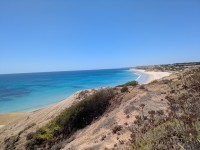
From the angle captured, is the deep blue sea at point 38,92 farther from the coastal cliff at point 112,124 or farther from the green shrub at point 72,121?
the green shrub at point 72,121

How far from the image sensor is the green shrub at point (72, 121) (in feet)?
46.3

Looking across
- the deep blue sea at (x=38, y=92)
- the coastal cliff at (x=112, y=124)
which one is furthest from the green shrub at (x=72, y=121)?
the deep blue sea at (x=38, y=92)

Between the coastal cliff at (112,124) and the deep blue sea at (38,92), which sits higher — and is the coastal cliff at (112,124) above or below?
above

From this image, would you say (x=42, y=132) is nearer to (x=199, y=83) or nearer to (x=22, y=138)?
(x=22, y=138)

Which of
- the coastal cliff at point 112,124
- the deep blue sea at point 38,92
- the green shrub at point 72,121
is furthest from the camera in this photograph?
the deep blue sea at point 38,92

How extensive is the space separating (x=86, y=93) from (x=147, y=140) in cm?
1651

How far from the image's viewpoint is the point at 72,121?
14578mm

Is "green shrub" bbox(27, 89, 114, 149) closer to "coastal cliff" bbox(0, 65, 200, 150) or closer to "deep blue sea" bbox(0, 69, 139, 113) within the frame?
"coastal cliff" bbox(0, 65, 200, 150)

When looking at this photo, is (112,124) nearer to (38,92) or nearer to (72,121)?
(72,121)

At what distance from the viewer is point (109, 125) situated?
11.2 metres

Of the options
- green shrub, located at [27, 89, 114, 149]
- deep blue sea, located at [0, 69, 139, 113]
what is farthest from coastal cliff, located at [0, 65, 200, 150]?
deep blue sea, located at [0, 69, 139, 113]

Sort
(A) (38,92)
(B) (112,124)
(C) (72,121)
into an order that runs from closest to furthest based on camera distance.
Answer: (B) (112,124)
(C) (72,121)
(A) (38,92)

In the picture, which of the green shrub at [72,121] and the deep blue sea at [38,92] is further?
the deep blue sea at [38,92]

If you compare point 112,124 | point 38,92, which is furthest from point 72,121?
point 38,92
